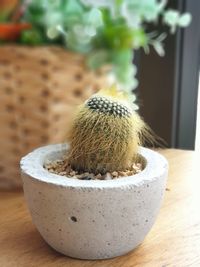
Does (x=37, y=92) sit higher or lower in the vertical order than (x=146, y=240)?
higher

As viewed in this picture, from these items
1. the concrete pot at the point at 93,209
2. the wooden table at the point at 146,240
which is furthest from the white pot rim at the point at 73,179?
the wooden table at the point at 146,240

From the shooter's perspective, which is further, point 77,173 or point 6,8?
point 77,173

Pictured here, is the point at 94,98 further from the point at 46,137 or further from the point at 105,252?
the point at 105,252

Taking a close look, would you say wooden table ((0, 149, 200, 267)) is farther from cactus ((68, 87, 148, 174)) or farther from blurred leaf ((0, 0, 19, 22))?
blurred leaf ((0, 0, 19, 22))

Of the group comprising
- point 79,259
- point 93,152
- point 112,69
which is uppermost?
point 112,69

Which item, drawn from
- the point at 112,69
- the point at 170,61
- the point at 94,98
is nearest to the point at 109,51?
the point at 112,69

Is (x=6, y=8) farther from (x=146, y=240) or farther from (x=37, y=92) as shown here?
(x=146, y=240)

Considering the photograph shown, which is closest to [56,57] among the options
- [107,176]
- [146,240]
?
[107,176]
